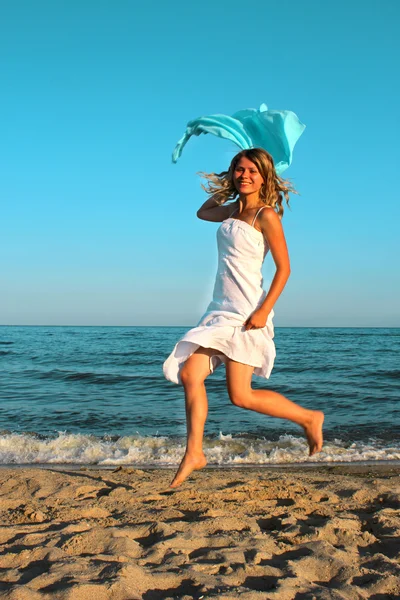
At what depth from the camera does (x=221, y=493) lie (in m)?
3.66

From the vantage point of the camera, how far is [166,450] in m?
6.24

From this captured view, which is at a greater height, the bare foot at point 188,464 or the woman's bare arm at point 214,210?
the woman's bare arm at point 214,210

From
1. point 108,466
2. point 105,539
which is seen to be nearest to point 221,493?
point 105,539

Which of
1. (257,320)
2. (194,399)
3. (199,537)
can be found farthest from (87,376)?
(199,537)

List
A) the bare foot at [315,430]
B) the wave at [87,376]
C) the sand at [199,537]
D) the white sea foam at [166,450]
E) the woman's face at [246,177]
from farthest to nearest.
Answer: the wave at [87,376] → the white sea foam at [166,450] → the bare foot at [315,430] → the woman's face at [246,177] → the sand at [199,537]

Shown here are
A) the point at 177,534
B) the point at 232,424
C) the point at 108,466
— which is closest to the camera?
the point at 177,534

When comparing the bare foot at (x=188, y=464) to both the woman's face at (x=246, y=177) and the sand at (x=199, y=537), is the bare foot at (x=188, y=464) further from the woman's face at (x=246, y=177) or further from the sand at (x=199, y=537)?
the woman's face at (x=246, y=177)

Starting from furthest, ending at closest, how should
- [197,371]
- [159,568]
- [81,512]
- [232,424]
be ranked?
[232,424] < [197,371] < [81,512] < [159,568]

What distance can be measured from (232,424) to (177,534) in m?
4.91

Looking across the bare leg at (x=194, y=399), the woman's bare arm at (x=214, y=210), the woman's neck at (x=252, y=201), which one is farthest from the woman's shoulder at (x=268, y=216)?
the bare leg at (x=194, y=399)

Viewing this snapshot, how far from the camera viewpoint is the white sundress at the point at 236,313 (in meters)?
3.43

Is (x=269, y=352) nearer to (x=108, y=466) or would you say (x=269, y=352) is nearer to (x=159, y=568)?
(x=159, y=568)

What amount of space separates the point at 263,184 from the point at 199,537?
2.21 meters

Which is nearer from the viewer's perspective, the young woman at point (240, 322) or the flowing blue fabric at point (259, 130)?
the young woman at point (240, 322)
